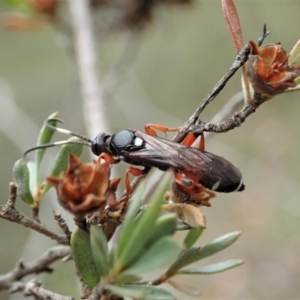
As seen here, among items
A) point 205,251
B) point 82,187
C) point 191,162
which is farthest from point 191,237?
point 82,187

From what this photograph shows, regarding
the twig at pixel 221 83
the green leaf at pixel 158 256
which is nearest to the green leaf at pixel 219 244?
the twig at pixel 221 83

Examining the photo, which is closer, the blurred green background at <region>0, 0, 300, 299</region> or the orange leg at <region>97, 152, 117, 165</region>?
the orange leg at <region>97, 152, 117, 165</region>

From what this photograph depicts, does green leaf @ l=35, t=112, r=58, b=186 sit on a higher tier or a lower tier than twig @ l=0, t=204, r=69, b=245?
higher

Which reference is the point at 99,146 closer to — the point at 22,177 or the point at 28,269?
the point at 22,177

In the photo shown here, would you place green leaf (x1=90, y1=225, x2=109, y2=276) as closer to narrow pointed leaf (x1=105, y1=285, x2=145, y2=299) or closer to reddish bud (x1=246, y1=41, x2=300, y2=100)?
narrow pointed leaf (x1=105, y1=285, x2=145, y2=299)

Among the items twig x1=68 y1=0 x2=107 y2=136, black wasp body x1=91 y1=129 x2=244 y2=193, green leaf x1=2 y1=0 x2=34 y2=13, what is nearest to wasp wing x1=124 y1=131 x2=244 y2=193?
black wasp body x1=91 y1=129 x2=244 y2=193
